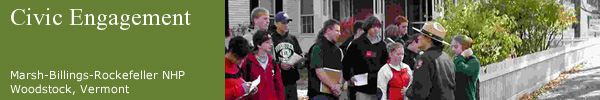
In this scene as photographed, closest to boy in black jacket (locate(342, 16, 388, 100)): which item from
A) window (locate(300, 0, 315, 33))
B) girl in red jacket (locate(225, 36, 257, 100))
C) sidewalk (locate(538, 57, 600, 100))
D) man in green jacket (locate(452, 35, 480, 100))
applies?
man in green jacket (locate(452, 35, 480, 100))

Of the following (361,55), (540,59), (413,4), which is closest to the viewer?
(361,55)

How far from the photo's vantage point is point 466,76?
7.89 metres

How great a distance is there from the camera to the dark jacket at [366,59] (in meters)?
7.60

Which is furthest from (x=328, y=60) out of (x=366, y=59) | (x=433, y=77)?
(x=433, y=77)

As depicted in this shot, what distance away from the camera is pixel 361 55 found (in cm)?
761

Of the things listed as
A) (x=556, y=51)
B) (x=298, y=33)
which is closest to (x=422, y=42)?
(x=556, y=51)

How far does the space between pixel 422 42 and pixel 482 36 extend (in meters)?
5.91

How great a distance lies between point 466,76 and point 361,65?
111 cm

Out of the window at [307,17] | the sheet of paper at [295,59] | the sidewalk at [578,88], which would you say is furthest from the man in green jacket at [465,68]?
the window at [307,17]

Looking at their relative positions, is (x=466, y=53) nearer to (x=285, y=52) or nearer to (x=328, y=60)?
(x=328, y=60)

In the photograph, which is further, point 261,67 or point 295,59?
point 295,59

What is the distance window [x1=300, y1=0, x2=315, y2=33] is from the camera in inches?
Answer: 939

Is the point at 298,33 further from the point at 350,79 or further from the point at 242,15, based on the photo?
the point at 350,79

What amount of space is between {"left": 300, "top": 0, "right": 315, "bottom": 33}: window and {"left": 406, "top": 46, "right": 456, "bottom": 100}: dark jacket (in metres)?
17.0
